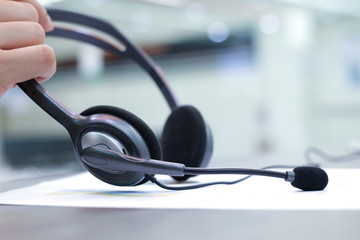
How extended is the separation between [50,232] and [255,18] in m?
4.46

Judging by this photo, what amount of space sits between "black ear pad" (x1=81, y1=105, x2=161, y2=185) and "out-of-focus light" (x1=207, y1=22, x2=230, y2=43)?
5.26m

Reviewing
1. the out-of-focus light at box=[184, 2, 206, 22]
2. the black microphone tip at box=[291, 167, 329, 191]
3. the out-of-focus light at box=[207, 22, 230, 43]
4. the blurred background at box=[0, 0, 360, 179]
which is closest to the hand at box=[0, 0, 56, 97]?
the black microphone tip at box=[291, 167, 329, 191]

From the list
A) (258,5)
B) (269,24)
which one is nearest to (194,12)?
(258,5)

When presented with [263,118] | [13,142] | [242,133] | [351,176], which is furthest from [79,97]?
[351,176]

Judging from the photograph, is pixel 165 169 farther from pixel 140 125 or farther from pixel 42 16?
pixel 42 16

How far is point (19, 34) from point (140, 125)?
14 centimetres

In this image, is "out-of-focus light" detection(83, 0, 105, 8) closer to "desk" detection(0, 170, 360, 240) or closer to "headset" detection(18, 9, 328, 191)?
"headset" detection(18, 9, 328, 191)

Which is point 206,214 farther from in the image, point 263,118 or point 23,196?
point 263,118

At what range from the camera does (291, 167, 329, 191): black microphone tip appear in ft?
1.39

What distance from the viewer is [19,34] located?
0.45 metres

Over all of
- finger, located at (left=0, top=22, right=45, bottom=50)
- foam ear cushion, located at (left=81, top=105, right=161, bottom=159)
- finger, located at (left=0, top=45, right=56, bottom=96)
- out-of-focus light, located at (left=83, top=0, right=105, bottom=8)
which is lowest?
foam ear cushion, located at (left=81, top=105, right=161, bottom=159)

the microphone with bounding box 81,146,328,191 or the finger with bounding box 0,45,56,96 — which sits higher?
the finger with bounding box 0,45,56,96

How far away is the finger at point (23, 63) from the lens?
44 centimetres

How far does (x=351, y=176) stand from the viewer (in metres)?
0.54
